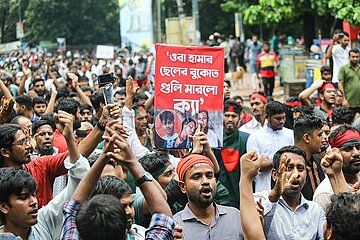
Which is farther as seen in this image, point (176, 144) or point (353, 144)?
point (176, 144)

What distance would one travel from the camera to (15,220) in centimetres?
418

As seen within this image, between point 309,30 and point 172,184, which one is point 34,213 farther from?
point 309,30

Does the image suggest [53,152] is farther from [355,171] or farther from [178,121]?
[355,171]

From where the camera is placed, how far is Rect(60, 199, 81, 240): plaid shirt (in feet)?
12.4

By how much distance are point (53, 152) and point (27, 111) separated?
2.57 metres

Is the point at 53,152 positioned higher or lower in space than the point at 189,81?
lower

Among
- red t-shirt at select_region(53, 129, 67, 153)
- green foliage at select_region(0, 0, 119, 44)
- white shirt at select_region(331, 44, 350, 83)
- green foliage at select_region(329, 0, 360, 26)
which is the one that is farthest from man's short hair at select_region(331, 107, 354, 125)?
green foliage at select_region(0, 0, 119, 44)

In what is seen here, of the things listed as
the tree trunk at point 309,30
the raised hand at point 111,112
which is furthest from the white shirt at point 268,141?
the tree trunk at point 309,30

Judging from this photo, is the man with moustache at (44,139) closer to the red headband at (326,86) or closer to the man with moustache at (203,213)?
the man with moustache at (203,213)

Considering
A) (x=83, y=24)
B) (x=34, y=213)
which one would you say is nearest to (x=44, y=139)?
(x=34, y=213)

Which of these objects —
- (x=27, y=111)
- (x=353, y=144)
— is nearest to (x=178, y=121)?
(x=353, y=144)

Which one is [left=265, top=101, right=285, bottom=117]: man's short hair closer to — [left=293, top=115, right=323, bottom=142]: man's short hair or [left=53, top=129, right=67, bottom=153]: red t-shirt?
[left=293, top=115, right=323, bottom=142]: man's short hair

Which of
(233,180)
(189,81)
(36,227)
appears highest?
(189,81)

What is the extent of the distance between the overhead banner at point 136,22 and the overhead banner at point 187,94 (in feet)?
118
